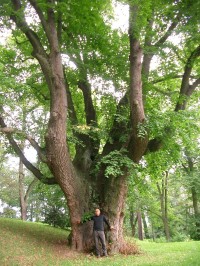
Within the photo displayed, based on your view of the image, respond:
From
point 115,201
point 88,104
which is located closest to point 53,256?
point 115,201

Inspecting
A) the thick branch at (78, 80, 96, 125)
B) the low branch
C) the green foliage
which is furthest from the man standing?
the thick branch at (78, 80, 96, 125)

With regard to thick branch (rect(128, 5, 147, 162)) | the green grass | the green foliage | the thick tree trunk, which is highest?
thick branch (rect(128, 5, 147, 162))

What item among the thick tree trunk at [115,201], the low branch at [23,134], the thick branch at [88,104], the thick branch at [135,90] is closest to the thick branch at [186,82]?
the thick branch at [135,90]

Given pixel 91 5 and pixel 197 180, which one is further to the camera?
pixel 197 180

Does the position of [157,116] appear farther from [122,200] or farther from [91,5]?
[91,5]

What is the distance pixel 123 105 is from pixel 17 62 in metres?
6.18

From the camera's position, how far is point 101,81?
538 inches

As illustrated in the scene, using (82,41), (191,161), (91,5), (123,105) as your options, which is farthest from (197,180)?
(91,5)

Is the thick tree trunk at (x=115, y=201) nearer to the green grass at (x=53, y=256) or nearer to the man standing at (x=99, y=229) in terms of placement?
the man standing at (x=99, y=229)

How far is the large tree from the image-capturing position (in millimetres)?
9742

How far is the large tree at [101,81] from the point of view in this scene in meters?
9.74

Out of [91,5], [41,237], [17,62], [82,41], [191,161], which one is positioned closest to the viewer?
[91,5]

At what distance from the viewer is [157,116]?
386 inches

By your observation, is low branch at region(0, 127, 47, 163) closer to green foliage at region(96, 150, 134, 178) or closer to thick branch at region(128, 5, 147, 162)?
green foliage at region(96, 150, 134, 178)
